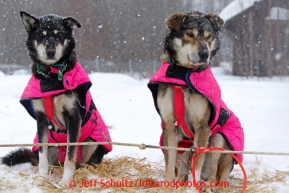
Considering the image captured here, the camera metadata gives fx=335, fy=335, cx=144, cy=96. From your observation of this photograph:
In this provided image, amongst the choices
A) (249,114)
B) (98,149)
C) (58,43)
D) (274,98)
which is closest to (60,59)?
(58,43)

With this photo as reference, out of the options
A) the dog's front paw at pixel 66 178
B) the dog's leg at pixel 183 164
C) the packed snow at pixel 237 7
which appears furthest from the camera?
the packed snow at pixel 237 7

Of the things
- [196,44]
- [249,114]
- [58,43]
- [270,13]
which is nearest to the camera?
[196,44]

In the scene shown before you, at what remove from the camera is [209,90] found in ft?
10.3

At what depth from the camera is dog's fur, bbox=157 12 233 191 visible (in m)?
3.22

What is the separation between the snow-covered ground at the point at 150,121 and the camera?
4.50 meters

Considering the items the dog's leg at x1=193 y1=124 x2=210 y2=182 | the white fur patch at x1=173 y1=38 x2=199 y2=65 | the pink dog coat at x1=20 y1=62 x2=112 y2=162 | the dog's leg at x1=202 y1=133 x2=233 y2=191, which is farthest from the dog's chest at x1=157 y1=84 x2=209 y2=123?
the pink dog coat at x1=20 y1=62 x2=112 y2=162

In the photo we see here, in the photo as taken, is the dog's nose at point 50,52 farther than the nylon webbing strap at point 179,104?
Yes

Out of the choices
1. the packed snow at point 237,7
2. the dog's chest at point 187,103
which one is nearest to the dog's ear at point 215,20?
the dog's chest at point 187,103

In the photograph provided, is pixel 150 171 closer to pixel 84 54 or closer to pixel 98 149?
pixel 98 149

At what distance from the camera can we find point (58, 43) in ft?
11.5

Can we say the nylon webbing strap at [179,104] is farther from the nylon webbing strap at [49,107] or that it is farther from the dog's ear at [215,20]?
the nylon webbing strap at [49,107]

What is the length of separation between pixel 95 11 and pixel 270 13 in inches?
531

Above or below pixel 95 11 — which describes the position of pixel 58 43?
below

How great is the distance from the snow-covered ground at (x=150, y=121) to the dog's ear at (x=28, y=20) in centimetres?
156
